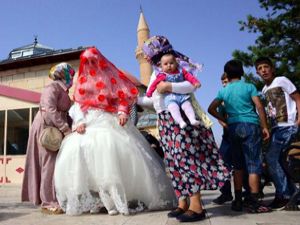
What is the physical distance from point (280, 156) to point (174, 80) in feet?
4.50

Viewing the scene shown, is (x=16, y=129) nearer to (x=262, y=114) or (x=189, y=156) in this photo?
(x=189, y=156)

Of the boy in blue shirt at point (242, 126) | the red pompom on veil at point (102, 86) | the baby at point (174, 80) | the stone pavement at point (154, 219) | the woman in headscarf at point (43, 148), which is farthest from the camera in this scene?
the woman in headscarf at point (43, 148)

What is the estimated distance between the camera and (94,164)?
3.20 m

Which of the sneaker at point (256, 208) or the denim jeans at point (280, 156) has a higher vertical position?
the denim jeans at point (280, 156)

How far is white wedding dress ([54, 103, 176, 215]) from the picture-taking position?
10.3ft

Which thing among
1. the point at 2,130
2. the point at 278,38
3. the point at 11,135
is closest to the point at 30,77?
the point at 2,130

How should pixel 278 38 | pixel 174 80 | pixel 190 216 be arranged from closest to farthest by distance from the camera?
pixel 190 216
pixel 174 80
pixel 278 38

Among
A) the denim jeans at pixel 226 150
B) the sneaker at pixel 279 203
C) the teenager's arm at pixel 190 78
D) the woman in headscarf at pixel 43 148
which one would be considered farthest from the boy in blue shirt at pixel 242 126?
the woman in headscarf at pixel 43 148

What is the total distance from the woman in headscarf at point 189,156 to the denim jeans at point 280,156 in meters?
0.82

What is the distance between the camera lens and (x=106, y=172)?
10.2 feet

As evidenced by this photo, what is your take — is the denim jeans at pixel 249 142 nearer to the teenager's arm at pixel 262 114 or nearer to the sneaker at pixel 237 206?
the teenager's arm at pixel 262 114

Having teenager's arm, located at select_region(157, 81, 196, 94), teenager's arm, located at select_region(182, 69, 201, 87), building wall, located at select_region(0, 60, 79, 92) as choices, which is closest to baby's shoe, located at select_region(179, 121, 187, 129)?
teenager's arm, located at select_region(157, 81, 196, 94)

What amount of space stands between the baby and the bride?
54 centimetres

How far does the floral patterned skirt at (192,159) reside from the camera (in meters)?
2.89
